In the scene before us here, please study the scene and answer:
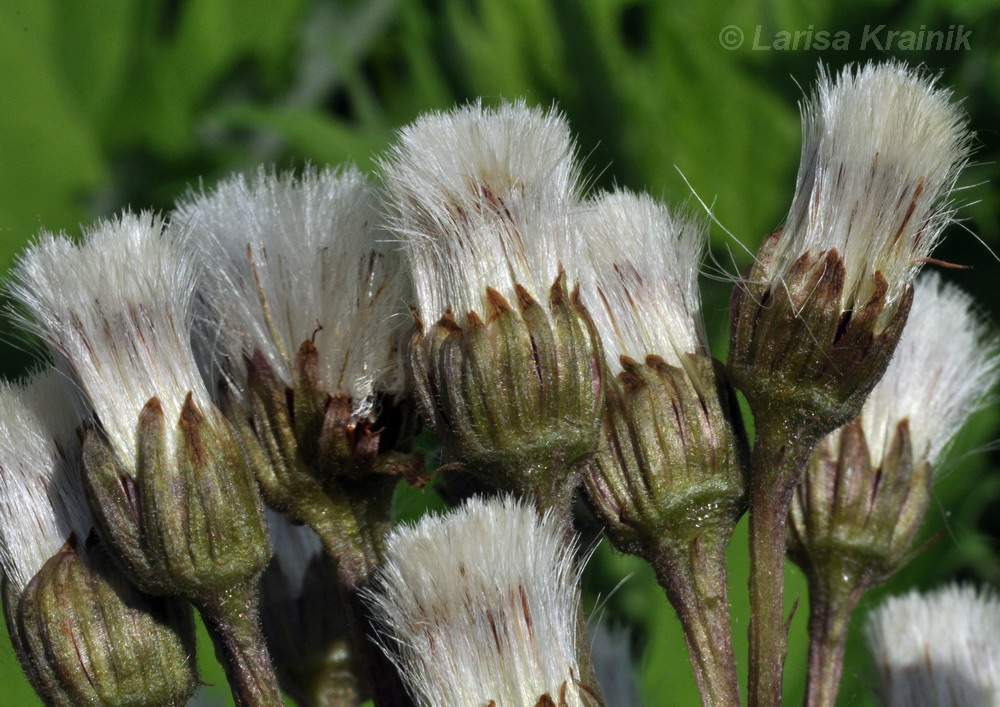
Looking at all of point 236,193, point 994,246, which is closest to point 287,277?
point 236,193

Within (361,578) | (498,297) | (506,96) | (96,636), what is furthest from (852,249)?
(506,96)

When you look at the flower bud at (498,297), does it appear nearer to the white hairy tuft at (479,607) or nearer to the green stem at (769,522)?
the white hairy tuft at (479,607)

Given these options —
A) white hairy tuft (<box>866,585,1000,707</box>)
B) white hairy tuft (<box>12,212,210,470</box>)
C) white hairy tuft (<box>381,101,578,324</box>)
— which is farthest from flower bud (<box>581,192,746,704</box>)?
white hairy tuft (<box>866,585,1000,707</box>)

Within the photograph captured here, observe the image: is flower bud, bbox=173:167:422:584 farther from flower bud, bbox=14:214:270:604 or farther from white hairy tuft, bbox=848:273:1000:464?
white hairy tuft, bbox=848:273:1000:464

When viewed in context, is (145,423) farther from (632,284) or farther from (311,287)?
(632,284)

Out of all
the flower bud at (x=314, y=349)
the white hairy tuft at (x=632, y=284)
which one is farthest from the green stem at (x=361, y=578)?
the white hairy tuft at (x=632, y=284)

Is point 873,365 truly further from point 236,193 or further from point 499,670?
point 236,193

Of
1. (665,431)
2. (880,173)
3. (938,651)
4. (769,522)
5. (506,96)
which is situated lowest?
A: (938,651)
